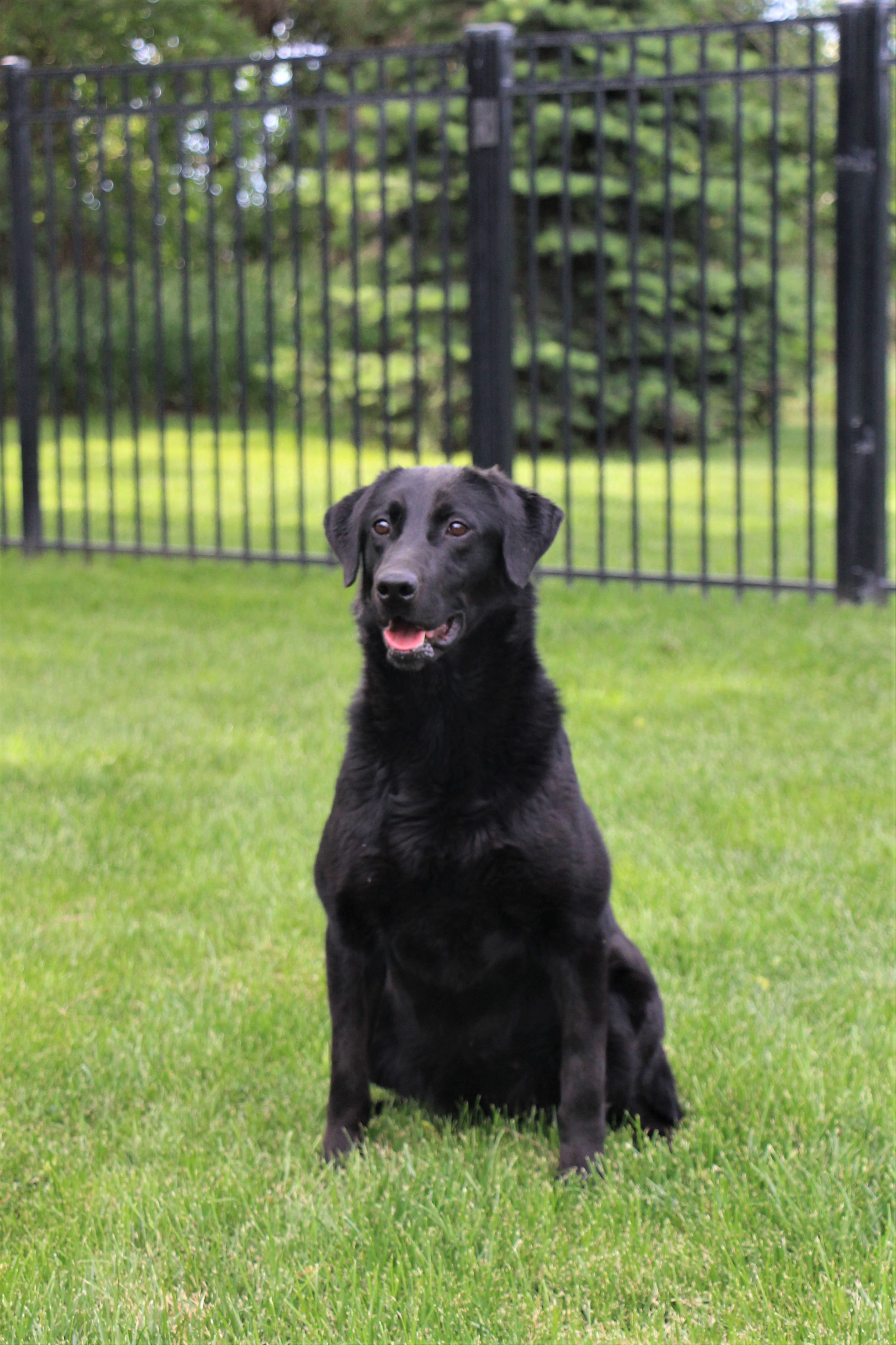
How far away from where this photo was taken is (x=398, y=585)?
8.19ft

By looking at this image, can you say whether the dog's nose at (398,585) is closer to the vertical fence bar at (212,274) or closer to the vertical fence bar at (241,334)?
the vertical fence bar at (212,274)

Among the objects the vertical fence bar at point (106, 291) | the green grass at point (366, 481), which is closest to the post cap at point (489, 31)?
the vertical fence bar at point (106, 291)

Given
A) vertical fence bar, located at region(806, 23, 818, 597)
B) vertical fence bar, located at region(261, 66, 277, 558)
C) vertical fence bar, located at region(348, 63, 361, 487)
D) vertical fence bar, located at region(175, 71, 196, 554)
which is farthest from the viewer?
vertical fence bar, located at region(175, 71, 196, 554)

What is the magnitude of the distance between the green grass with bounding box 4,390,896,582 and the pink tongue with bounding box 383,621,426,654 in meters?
4.09

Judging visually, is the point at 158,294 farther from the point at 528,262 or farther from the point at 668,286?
the point at 528,262

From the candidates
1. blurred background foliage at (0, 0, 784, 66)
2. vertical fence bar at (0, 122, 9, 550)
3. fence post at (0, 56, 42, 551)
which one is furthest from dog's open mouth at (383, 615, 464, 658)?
blurred background foliage at (0, 0, 784, 66)

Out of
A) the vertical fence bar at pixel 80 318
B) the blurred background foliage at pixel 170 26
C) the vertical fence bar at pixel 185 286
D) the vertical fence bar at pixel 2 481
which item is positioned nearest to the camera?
the vertical fence bar at pixel 185 286

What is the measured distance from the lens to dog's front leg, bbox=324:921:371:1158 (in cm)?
262

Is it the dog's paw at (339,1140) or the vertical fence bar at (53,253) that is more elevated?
the vertical fence bar at (53,253)

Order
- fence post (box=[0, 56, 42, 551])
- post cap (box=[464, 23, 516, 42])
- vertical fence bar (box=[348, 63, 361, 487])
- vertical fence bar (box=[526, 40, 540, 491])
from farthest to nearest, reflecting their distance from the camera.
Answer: fence post (box=[0, 56, 42, 551]), vertical fence bar (box=[348, 63, 361, 487]), post cap (box=[464, 23, 516, 42]), vertical fence bar (box=[526, 40, 540, 491])

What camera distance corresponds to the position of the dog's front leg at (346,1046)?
8.60ft

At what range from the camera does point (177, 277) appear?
73.6 feet

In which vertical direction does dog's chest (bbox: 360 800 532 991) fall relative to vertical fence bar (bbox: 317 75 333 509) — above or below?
below

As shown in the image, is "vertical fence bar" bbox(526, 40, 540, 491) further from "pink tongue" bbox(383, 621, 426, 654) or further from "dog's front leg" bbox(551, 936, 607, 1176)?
"dog's front leg" bbox(551, 936, 607, 1176)
